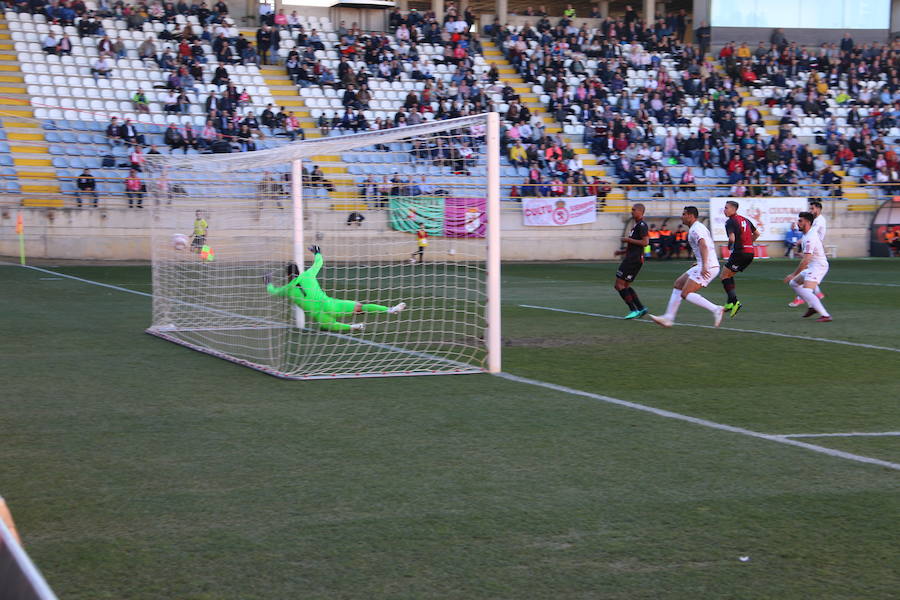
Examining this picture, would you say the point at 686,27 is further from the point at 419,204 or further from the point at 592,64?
the point at 419,204

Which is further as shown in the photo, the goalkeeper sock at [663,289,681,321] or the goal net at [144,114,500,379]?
the goalkeeper sock at [663,289,681,321]

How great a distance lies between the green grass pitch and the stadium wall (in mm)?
4012

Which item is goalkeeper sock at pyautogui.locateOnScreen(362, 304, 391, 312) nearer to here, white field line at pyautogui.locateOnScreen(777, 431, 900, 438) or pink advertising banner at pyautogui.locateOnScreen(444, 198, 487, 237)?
pink advertising banner at pyautogui.locateOnScreen(444, 198, 487, 237)

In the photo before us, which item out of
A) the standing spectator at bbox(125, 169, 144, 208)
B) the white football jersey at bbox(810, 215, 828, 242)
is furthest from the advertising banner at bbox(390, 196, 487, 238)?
the standing spectator at bbox(125, 169, 144, 208)

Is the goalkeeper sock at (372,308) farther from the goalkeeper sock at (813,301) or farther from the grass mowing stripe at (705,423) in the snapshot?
the goalkeeper sock at (813,301)

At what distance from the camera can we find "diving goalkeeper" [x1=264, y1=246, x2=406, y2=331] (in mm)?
11602

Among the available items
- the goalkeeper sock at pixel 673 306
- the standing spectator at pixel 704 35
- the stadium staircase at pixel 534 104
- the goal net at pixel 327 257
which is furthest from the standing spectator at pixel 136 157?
the standing spectator at pixel 704 35

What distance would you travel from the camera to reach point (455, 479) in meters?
5.21

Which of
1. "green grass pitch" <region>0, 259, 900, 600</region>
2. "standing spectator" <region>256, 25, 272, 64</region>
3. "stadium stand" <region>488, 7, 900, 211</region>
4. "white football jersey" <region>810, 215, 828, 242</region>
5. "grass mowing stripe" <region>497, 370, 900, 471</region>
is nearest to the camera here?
"green grass pitch" <region>0, 259, 900, 600</region>

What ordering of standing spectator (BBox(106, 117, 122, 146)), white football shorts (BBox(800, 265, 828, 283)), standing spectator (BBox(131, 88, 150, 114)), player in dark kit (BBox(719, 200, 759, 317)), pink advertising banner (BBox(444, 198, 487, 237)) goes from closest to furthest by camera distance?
pink advertising banner (BBox(444, 198, 487, 237)) → white football shorts (BBox(800, 265, 828, 283)) → player in dark kit (BBox(719, 200, 759, 317)) → standing spectator (BBox(106, 117, 122, 146)) → standing spectator (BBox(131, 88, 150, 114))

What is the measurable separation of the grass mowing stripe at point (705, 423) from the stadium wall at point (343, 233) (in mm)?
3756

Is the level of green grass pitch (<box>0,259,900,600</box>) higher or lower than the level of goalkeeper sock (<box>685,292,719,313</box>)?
lower

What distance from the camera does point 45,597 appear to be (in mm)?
1161

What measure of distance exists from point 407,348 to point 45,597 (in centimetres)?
959
